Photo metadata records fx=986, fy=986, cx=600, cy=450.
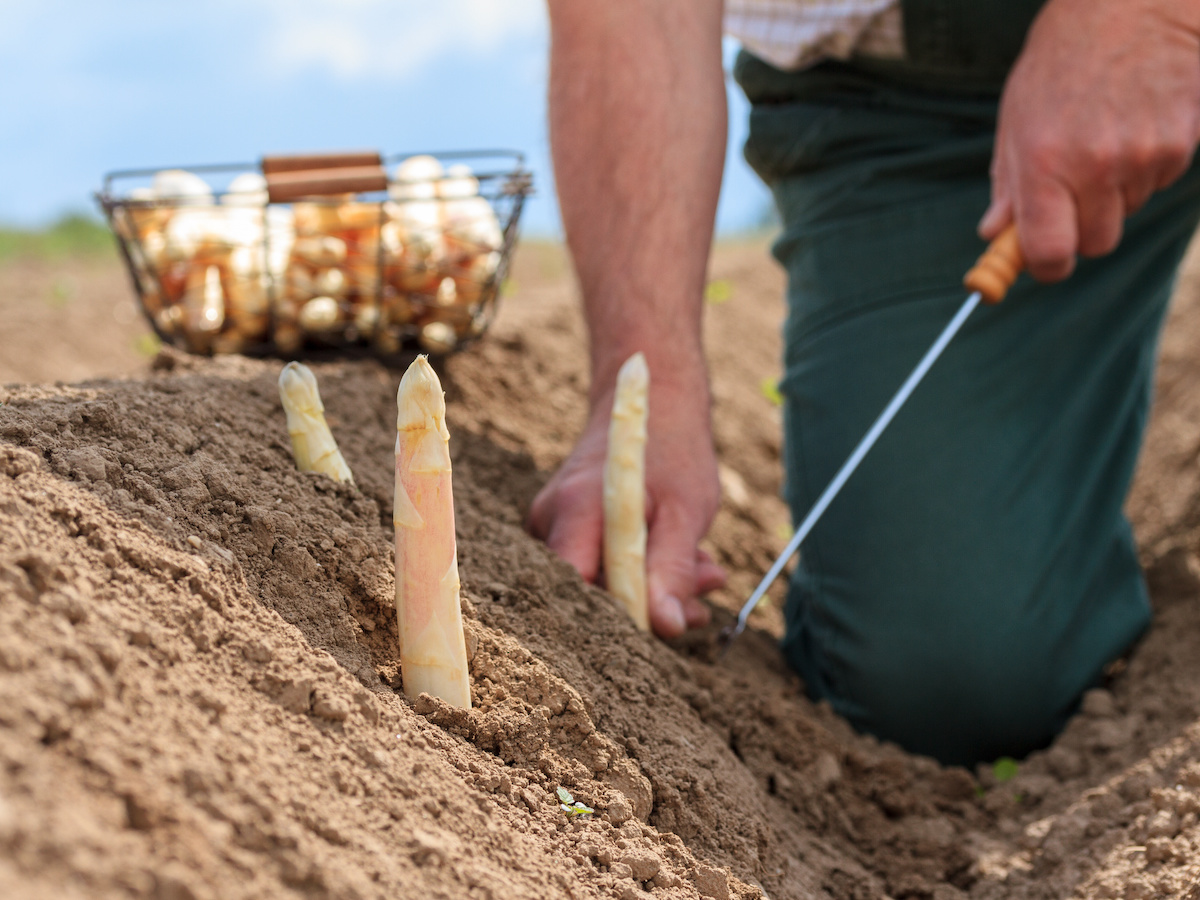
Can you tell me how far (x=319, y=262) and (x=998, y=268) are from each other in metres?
1.64

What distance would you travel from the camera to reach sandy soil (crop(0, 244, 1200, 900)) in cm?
81

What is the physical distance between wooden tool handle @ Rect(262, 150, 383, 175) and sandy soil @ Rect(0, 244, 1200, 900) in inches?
20.5

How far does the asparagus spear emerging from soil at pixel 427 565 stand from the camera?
1.15m

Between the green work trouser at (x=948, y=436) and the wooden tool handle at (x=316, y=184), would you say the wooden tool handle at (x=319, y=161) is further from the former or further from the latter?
the green work trouser at (x=948, y=436)

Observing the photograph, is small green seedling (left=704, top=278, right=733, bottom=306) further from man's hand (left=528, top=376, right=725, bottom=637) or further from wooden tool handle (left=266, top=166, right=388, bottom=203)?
man's hand (left=528, top=376, right=725, bottom=637)

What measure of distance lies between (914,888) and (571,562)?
2.42ft

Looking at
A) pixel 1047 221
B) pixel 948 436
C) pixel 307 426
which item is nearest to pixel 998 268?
pixel 1047 221

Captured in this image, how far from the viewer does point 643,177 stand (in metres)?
2.21

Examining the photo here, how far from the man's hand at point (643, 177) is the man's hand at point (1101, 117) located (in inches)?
26.9

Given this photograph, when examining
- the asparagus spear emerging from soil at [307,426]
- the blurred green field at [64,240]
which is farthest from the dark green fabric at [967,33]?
the blurred green field at [64,240]

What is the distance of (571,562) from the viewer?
1.72 metres

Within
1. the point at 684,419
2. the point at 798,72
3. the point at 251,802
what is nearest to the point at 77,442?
the point at 251,802

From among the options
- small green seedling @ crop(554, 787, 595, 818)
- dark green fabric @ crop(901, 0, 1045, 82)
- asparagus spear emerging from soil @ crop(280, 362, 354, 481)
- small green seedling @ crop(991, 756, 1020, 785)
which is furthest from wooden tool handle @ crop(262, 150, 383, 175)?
small green seedling @ crop(991, 756, 1020, 785)

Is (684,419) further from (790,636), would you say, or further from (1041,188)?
(1041,188)
